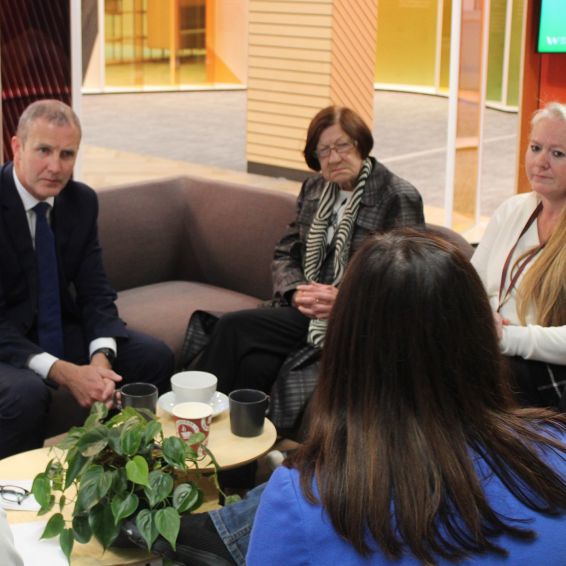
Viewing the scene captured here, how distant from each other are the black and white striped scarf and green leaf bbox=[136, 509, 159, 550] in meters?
1.55

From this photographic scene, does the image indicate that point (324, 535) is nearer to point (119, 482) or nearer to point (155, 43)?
point (119, 482)

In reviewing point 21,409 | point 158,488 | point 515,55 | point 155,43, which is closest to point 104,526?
point 158,488

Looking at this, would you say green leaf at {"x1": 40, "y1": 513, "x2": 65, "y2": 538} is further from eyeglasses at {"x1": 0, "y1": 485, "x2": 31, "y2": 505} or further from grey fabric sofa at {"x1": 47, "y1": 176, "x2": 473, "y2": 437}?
grey fabric sofa at {"x1": 47, "y1": 176, "x2": 473, "y2": 437}

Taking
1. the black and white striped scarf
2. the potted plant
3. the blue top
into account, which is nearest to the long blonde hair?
the black and white striped scarf

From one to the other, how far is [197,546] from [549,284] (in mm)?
1513

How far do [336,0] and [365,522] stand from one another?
821cm

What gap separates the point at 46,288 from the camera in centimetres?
346

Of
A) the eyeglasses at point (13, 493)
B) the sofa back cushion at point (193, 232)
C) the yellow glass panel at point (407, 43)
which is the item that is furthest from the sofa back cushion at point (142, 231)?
the yellow glass panel at point (407, 43)

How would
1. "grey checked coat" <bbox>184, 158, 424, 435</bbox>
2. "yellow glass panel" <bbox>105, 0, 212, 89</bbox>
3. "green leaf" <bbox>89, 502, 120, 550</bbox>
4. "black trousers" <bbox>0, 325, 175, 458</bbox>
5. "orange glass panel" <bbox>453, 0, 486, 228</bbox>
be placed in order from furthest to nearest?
"yellow glass panel" <bbox>105, 0, 212, 89</bbox>
"orange glass panel" <bbox>453, 0, 486, 228</bbox>
"grey checked coat" <bbox>184, 158, 424, 435</bbox>
"black trousers" <bbox>0, 325, 175, 458</bbox>
"green leaf" <bbox>89, 502, 120, 550</bbox>

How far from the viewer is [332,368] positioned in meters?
1.28

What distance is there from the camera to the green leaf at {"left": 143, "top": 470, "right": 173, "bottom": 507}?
6.95ft

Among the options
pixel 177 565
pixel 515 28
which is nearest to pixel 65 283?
pixel 177 565

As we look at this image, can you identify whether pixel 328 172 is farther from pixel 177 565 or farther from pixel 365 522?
pixel 365 522

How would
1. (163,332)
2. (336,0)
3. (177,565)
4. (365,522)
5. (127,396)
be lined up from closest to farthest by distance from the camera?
(365,522), (177,565), (127,396), (163,332), (336,0)
